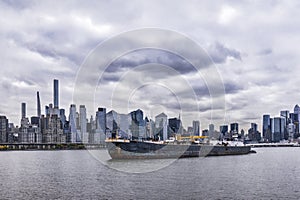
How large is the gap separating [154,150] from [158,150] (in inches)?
102

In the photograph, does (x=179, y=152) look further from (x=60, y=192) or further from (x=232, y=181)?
(x=60, y=192)

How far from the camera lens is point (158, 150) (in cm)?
12606

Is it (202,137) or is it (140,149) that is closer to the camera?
(140,149)

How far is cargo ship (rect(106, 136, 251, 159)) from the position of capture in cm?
11569

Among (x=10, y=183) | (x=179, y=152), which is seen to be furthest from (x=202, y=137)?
(x=10, y=183)

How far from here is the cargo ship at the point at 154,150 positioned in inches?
4555

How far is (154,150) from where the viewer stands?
407 ft

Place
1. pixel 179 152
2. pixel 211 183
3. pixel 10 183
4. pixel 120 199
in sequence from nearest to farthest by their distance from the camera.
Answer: pixel 120 199, pixel 211 183, pixel 10 183, pixel 179 152

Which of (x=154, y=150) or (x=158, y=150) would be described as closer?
(x=154, y=150)

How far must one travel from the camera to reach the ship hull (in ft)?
380

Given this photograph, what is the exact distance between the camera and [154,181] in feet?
198

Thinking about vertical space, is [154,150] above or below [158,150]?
above

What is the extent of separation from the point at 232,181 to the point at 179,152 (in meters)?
74.5

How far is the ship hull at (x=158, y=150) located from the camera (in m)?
116
